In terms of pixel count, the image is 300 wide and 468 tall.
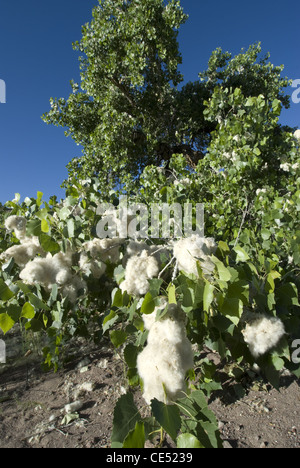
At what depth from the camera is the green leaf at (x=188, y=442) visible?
0.62m

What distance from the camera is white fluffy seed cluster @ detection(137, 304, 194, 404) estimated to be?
0.72 metres

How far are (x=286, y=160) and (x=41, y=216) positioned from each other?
2.84 m

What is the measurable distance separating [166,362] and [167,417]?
12 cm

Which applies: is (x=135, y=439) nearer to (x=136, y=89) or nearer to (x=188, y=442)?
(x=188, y=442)

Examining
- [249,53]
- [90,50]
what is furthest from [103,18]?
[249,53]

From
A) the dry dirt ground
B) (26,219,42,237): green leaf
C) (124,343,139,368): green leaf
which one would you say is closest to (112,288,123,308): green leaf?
(124,343,139,368): green leaf

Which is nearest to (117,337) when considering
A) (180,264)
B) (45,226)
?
(180,264)

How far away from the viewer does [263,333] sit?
0.91 metres

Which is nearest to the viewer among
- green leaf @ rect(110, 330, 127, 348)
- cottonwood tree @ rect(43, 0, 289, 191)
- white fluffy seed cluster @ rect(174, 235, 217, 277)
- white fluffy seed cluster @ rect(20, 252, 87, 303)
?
white fluffy seed cluster @ rect(174, 235, 217, 277)

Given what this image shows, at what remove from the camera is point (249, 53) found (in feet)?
28.7

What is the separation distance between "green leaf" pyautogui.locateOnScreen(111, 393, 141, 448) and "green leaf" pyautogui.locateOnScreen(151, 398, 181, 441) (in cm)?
11

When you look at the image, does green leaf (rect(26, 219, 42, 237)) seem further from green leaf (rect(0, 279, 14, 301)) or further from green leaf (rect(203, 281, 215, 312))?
green leaf (rect(203, 281, 215, 312))

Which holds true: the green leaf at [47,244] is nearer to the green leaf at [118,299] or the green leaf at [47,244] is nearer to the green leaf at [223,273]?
the green leaf at [118,299]

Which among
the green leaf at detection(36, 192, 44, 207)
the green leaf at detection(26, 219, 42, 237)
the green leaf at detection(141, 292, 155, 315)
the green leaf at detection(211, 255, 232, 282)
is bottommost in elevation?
the green leaf at detection(141, 292, 155, 315)
